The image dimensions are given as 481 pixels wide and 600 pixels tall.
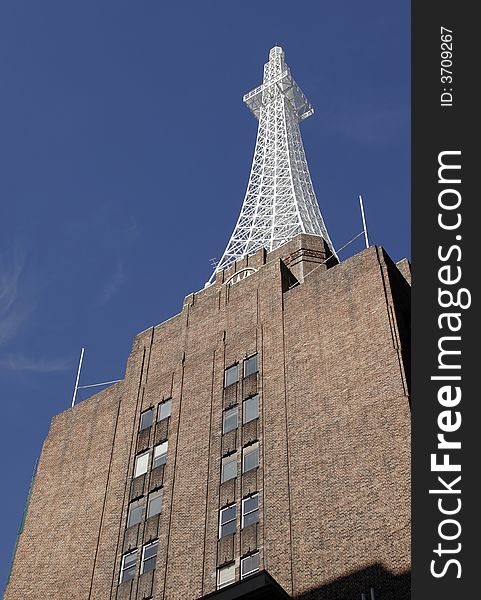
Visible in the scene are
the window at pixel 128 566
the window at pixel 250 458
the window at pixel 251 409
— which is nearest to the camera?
the window at pixel 128 566

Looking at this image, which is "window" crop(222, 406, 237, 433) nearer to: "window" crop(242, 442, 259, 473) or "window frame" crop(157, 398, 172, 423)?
"window" crop(242, 442, 259, 473)

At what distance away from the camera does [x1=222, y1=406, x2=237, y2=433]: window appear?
46.0 m

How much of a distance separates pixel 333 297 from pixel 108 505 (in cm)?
1519

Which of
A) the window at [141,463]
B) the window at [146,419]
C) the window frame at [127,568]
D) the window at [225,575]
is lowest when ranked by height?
the window at [225,575]

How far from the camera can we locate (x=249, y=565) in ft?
127

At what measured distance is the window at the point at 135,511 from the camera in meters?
45.0

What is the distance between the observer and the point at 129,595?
1629 inches

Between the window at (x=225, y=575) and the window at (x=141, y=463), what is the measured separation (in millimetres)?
9426

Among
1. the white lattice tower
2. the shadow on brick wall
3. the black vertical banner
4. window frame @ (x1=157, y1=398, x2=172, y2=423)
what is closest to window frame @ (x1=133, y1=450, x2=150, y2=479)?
window frame @ (x1=157, y1=398, x2=172, y2=423)

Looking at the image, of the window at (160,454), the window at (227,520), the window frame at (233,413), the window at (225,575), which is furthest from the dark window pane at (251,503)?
the window at (160,454)

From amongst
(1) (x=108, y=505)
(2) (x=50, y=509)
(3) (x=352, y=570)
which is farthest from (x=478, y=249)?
(2) (x=50, y=509)

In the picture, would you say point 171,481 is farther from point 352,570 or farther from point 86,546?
point 352,570

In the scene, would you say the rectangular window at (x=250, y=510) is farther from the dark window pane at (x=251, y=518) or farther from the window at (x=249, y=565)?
the window at (x=249, y=565)

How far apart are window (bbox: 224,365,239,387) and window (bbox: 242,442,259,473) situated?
538 cm
